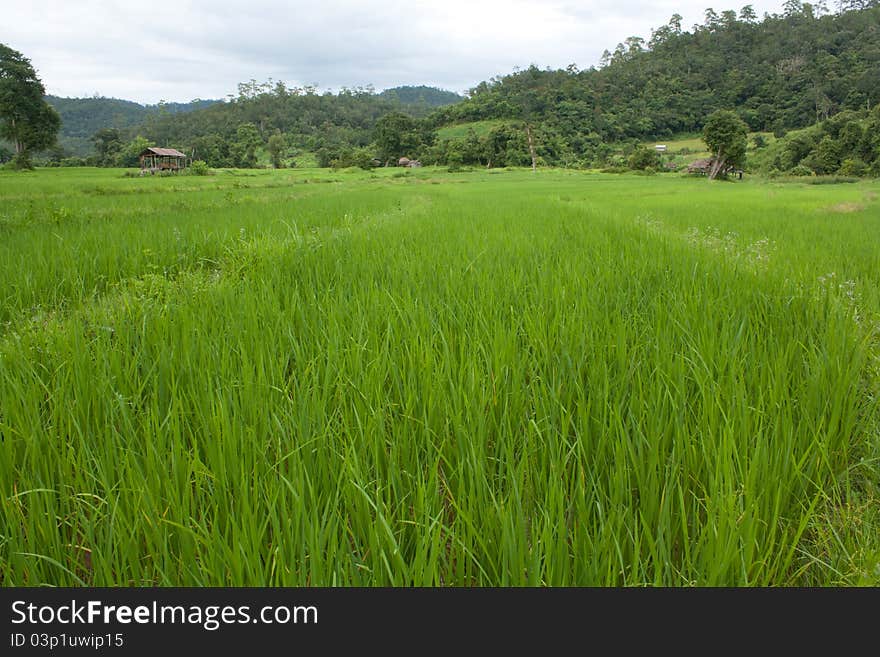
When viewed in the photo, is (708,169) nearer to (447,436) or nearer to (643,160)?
(643,160)

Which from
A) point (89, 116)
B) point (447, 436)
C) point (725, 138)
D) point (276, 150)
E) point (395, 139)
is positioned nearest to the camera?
point (447, 436)

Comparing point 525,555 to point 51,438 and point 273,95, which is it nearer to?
point 51,438

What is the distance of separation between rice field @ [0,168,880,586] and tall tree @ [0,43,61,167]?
96.5 ft

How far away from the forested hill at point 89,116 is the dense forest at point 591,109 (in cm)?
70

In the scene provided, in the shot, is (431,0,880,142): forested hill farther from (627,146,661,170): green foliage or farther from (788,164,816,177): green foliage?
(788,164,816,177): green foliage

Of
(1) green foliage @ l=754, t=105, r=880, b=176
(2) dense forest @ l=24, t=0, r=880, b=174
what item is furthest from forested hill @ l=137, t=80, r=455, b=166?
(1) green foliage @ l=754, t=105, r=880, b=176

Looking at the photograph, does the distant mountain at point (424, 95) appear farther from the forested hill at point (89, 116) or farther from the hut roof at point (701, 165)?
the hut roof at point (701, 165)

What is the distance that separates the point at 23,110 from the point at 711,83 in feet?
274

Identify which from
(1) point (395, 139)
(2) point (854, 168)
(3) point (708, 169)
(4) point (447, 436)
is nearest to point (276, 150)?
(1) point (395, 139)

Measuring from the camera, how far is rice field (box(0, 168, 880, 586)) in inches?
36.1

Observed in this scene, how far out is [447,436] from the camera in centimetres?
130

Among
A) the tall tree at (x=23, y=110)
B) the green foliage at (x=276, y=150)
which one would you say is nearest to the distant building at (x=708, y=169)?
the tall tree at (x=23, y=110)

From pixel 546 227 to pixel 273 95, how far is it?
9260 cm
